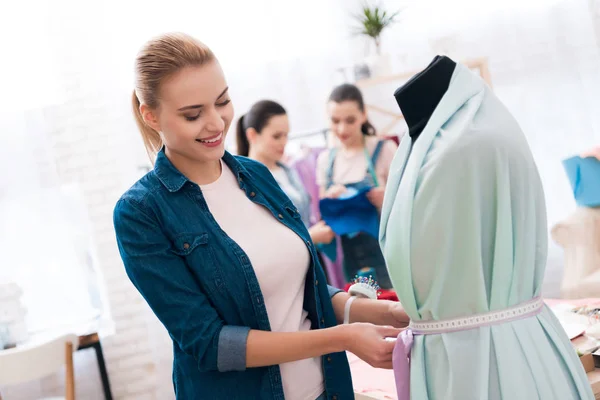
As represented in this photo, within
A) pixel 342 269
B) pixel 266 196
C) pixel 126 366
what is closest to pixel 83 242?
pixel 126 366

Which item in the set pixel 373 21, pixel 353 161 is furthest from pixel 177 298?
pixel 373 21

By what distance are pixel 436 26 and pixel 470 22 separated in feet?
0.77

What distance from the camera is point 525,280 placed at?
1132mm

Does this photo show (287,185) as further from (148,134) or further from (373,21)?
(148,134)

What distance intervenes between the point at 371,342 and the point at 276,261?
0.80 ft

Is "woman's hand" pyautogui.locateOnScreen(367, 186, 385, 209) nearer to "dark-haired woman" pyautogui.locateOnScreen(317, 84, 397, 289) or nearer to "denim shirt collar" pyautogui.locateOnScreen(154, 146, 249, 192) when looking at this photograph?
"dark-haired woman" pyautogui.locateOnScreen(317, 84, 397, 289)

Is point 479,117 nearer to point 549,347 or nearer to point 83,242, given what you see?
point 549,347

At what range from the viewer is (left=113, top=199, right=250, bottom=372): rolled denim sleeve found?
51.4 inches

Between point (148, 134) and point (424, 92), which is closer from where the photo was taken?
point (424, 92)

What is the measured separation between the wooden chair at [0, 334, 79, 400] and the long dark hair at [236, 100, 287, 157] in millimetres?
1255

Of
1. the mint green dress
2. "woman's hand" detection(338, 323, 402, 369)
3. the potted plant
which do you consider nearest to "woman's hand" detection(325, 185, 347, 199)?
the potted plant

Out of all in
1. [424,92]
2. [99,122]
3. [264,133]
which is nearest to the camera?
[424,92]

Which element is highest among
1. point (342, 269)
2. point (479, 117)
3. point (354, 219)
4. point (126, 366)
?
point (479, 117)

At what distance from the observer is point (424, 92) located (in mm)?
1231
